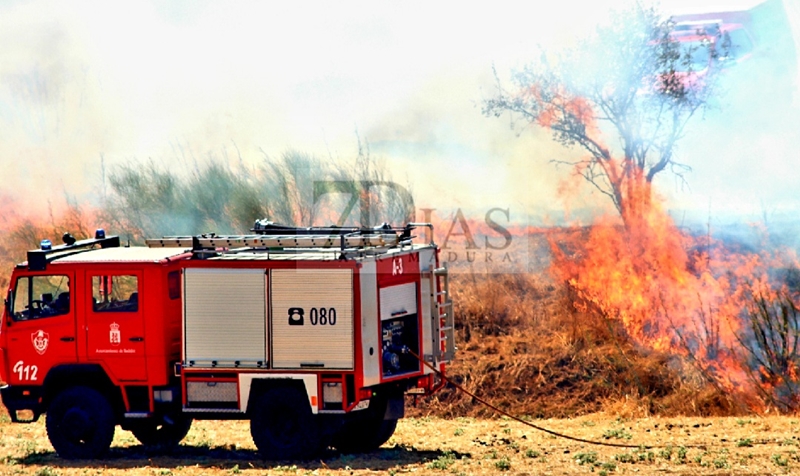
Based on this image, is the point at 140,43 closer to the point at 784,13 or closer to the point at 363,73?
the point at 363,73

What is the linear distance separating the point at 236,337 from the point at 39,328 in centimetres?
281

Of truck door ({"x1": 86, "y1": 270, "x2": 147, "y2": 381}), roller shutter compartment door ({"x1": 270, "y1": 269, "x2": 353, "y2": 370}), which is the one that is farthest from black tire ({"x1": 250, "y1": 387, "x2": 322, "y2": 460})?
truck door ({"x1": 86, "y1": 270, "x2": 147, "y2": 381})

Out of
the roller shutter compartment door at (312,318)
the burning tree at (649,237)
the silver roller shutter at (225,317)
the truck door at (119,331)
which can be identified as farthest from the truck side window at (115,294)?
A: the burning tree at (649,237)

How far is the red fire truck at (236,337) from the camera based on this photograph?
13.9 metres

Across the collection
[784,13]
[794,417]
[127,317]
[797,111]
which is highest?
[784,13]

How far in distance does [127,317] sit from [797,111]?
15.7 m

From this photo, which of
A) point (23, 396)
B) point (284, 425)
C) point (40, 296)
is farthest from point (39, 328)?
point (284, 425)

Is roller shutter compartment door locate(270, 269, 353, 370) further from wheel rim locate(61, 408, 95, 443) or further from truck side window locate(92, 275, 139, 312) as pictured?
wheel rim locate(61, 408, 95, 443)

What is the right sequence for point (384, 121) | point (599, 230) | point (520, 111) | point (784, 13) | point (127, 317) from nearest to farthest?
point (127, 317) < point (784, 13) < point (599, 230) < point (520, 111) < point (384, 121)

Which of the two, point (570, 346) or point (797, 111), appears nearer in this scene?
point (570, 346)

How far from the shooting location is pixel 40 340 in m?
14.9

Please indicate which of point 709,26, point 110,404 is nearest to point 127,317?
point 110,404

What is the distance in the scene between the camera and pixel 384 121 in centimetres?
3155

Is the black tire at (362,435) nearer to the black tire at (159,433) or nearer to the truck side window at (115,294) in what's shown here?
the black tire at (159,433)
